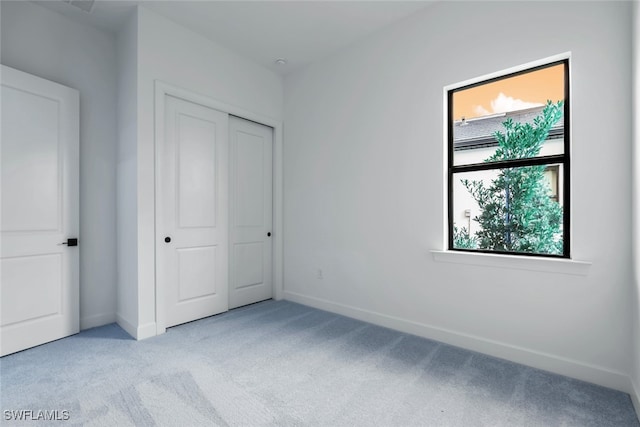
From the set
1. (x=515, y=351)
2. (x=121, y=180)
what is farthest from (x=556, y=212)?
(x=121, y=180)

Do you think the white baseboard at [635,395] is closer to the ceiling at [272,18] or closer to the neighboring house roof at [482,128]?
the neighboring house roof at [482,128]

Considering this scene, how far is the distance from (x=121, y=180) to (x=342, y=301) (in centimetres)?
254

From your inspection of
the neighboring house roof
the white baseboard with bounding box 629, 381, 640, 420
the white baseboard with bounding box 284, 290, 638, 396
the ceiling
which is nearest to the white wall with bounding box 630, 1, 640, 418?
the white baseboard with bounding box 629, 381, 640, 420

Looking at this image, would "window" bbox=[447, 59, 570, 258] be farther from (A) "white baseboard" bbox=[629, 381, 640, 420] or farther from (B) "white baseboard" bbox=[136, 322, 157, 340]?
(B) "white baseboard" bbox=[136, 322, 157, 340]

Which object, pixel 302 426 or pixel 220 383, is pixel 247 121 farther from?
pixel 302 426

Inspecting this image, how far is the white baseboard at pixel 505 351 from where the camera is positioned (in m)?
2.06

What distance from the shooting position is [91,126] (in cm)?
306

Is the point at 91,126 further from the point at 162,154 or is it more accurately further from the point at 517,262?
the point at 517,262

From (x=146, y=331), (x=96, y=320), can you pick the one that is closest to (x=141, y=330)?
(x=146, y=331)

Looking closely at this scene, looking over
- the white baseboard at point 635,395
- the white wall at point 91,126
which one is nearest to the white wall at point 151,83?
the white wall at point 91,126

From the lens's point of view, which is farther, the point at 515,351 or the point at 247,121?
the point at 247,121

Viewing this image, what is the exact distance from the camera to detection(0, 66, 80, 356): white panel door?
250 centimetres

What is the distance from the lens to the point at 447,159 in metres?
2.80

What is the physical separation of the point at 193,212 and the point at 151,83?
1.24 m
